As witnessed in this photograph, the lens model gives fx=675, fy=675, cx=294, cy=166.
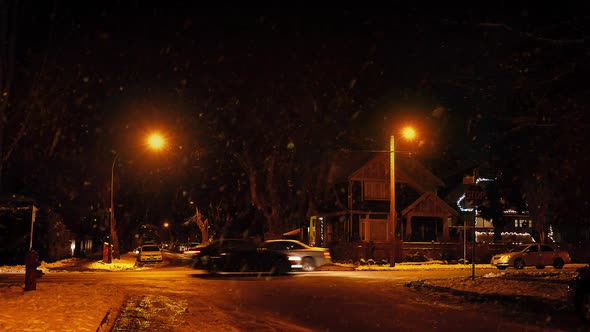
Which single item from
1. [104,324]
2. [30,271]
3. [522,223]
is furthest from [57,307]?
[522,223]

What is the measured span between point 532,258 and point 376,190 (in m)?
16.7

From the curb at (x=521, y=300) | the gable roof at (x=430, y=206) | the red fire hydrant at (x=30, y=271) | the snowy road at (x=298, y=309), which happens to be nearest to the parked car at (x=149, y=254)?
the gable roof at (x=430, y=206)

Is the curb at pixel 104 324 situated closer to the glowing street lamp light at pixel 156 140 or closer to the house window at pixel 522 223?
the glowing street lamp light at pixel 156 140

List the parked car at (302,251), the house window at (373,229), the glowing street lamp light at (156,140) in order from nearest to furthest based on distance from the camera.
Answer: the parked car at (302,251) → the glowing street lamp light at (156,140) → the house window at (373,229)

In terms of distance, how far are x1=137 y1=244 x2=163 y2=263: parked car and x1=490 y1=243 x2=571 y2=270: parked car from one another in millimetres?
21923

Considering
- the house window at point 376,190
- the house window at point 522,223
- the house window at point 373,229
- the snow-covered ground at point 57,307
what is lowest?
the snow-covered ground at point 57,307

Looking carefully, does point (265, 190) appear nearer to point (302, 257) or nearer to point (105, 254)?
point (105, 254)

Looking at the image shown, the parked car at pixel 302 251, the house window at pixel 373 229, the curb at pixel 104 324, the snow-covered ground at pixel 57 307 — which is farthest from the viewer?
the house window at pixel 373 229

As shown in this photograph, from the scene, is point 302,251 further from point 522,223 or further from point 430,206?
point 522,223

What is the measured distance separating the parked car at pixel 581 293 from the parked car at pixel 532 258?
23092 mm

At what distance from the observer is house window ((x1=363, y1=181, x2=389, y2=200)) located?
2039 inches

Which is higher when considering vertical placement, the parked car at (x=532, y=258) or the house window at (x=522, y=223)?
the house window at (x=522, y=223)

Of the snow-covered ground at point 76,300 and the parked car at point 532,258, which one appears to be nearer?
the snow-covered ground at point 76,300

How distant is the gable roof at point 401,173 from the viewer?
51750 millimetres
